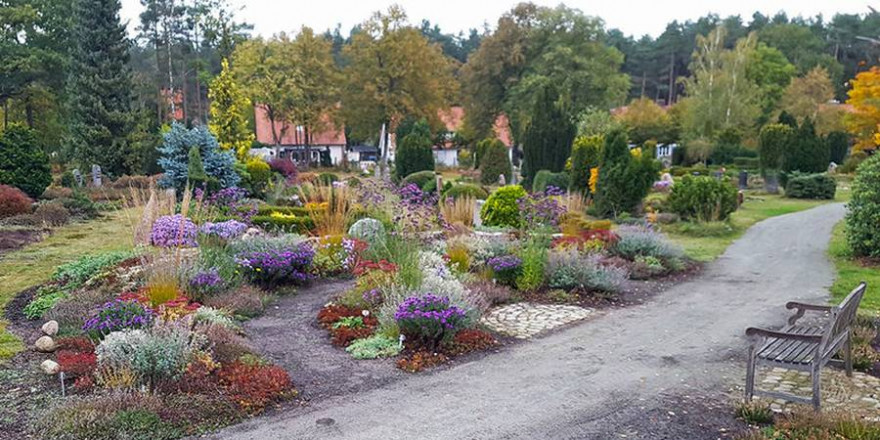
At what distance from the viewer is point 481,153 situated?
1348 inches

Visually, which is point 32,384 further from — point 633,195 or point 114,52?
point 114,52

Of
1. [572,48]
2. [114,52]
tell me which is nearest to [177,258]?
[114,52]

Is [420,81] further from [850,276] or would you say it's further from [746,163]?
[850,276]

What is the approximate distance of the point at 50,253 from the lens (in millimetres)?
11133

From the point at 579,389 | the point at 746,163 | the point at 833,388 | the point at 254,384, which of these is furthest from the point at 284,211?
the point at 746,163

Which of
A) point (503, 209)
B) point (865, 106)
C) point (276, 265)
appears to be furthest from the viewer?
point (865, 106)

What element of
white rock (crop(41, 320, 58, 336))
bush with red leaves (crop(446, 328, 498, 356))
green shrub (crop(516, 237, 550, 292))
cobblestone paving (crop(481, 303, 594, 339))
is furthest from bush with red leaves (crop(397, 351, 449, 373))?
white rock (crop(41, 320, 58, 336))

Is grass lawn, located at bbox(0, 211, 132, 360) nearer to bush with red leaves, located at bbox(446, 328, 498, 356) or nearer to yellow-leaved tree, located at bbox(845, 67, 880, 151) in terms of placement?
bush with red leaves, located at bbox(446, 328, 498, 356)

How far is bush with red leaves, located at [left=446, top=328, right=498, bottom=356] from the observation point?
6117 mm

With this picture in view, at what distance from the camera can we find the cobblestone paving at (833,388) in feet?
15.8

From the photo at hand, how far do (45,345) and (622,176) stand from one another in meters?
13.5

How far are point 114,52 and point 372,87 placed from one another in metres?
16.3

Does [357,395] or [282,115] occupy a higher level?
[282,115]

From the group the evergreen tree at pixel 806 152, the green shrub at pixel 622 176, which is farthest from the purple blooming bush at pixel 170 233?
the evergreen tree at pixel 806 152
